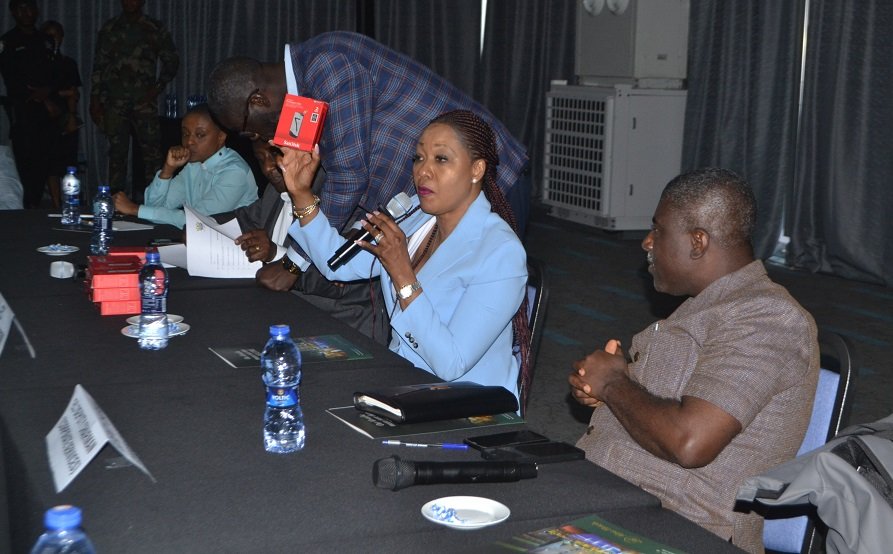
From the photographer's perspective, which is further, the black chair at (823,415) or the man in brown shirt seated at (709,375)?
the black chair at (823,415)

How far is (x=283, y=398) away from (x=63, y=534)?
0.63 metres

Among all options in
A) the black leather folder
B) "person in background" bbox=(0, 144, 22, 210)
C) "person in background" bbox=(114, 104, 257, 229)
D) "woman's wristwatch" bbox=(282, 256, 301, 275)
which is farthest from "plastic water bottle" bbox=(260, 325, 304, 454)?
"person in background" bbox=(0, 144, 22, 210)

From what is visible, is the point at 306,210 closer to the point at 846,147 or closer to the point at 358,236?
the point at 358,236

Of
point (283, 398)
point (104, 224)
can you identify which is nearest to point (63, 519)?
point (283, 398)

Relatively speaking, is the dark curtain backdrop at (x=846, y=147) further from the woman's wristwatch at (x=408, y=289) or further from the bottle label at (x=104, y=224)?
the woman's wristwatch at (x=408, y=289)

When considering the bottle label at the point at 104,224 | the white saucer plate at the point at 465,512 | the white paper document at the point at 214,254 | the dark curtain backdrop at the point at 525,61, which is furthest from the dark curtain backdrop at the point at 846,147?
the white saucer plate at the point at 465,512

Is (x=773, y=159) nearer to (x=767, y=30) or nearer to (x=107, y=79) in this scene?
(x=767, y=30)

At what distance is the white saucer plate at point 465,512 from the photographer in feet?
4.25

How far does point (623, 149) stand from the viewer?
23.1ft

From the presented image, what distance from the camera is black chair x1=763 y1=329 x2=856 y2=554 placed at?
1.72 meters

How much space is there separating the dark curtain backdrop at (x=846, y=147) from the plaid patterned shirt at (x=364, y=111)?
3580mm

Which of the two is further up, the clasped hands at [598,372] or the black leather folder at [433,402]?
the clasped hands at [598,372]

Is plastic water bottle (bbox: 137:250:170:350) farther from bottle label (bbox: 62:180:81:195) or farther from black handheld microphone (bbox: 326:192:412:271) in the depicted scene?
bottle label (bbox: 62:180:81:195)

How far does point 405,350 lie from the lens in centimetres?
238
